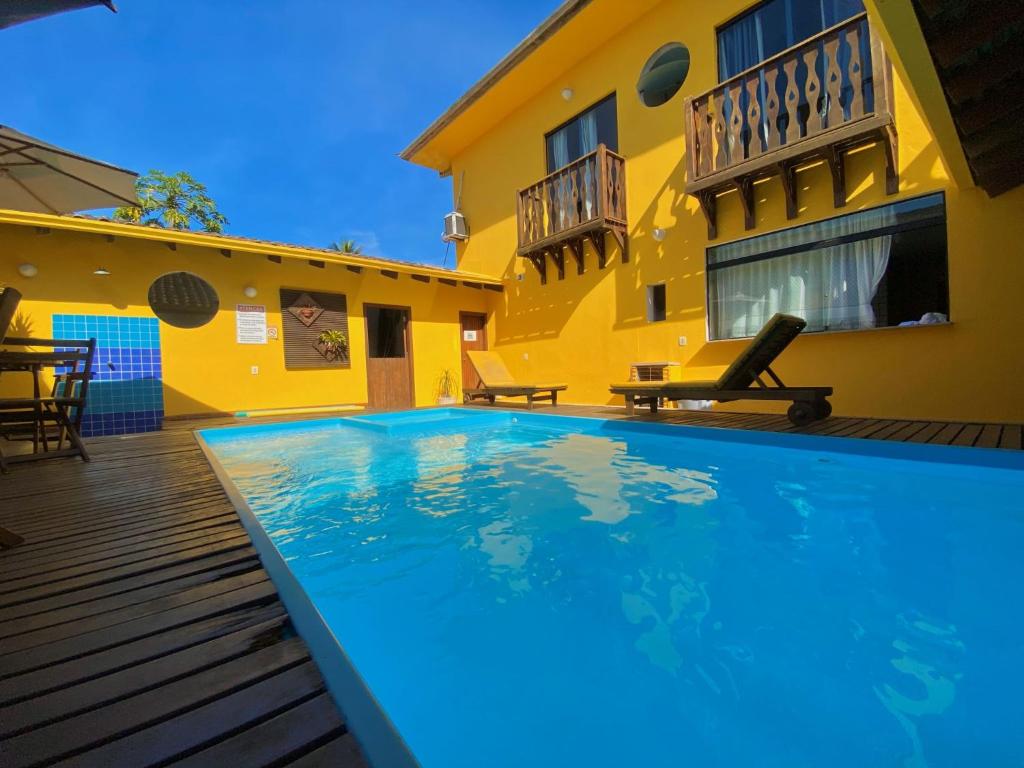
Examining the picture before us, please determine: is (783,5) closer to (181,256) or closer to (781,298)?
(781,298)

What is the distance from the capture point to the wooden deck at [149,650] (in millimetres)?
1021

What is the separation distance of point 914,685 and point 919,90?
3724 millimetres

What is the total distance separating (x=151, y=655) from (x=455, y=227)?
11702 mm

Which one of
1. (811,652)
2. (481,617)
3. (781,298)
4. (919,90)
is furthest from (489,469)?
(781,298)

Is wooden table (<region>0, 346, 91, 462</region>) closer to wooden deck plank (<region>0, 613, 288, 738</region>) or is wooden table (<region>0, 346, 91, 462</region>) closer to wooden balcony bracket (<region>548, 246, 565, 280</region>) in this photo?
wooden deck plank (<region>0, 613, 288, 738</region>)

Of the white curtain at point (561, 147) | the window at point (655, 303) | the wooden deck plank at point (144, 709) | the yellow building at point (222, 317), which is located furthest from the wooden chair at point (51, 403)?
the white curtain at point (561, 147)

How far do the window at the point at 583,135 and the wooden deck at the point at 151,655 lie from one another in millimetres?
8813

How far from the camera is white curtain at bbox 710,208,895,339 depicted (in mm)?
5918

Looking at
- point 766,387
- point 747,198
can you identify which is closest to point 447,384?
point 747,198

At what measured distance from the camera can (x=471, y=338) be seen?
11703 mm

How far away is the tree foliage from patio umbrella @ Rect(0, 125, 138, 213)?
54.1 ft

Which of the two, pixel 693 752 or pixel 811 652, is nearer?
pixel 693 752

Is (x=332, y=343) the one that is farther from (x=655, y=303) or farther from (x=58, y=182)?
(x=655, y=303)

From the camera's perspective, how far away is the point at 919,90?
10.6ft
